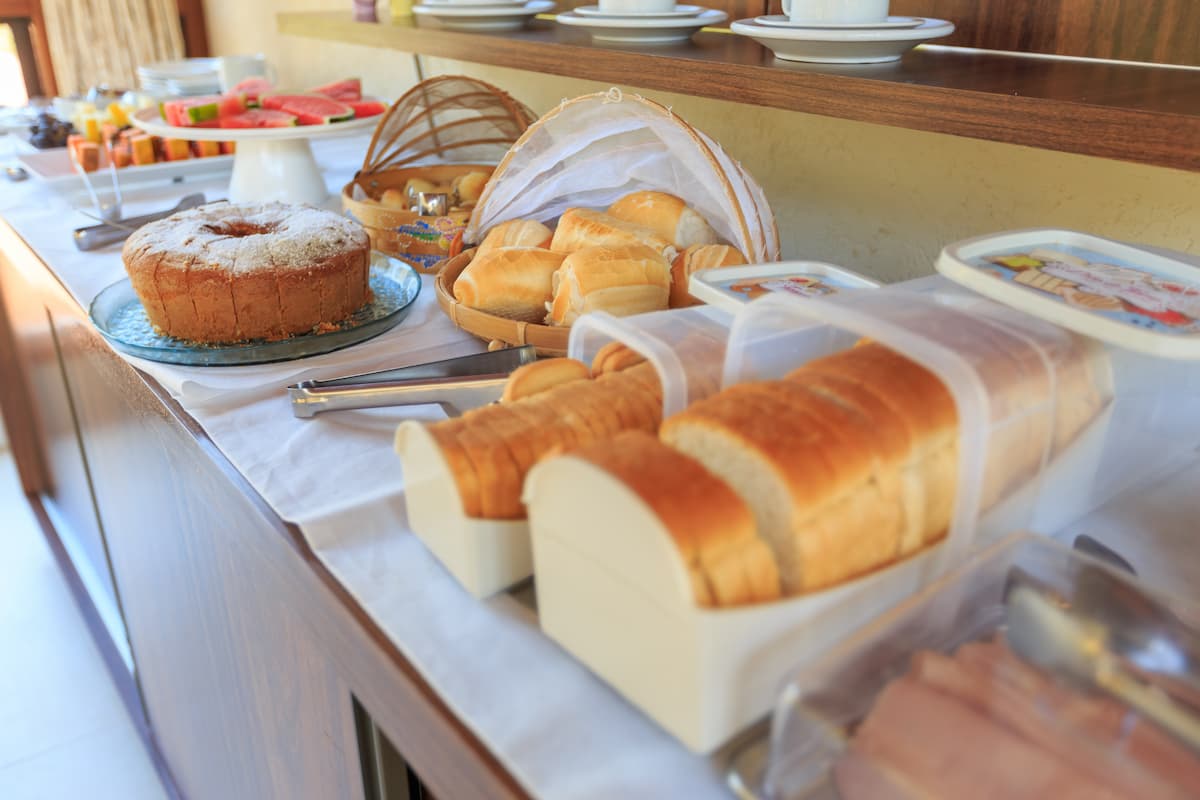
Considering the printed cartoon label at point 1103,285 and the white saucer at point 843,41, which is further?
the white saucer at point 843,41

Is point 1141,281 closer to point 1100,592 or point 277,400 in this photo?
point 1100,592

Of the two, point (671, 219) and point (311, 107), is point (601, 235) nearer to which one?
point (671, 219)

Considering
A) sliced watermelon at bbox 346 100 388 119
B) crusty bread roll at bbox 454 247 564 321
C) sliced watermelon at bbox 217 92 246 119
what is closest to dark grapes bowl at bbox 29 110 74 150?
sliced watermelon at bbox 217 92 246 119

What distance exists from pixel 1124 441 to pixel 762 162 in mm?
696

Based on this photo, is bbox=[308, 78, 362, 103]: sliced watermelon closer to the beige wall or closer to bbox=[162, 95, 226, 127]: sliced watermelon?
bbox=[162, 95, 226, 127]: sliced watermelon

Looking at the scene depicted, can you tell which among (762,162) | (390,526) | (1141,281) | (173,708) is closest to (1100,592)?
(1141,281)

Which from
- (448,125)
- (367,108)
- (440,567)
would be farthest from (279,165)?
(440,567)

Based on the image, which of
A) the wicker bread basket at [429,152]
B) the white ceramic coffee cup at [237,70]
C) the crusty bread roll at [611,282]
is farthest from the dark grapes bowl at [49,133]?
the crusty bread roll at [611,282]

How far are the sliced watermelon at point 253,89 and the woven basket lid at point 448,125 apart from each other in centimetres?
29

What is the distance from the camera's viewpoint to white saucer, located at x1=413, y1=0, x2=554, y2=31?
1.28 metres

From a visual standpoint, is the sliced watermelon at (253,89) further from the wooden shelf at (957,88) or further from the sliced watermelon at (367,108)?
the wooden shelf at (957,88)

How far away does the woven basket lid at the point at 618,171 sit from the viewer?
86 cm

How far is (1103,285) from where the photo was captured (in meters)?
0.57

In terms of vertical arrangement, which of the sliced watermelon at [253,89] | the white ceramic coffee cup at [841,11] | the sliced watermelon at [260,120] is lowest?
the sliced watermelon at [260,120]
